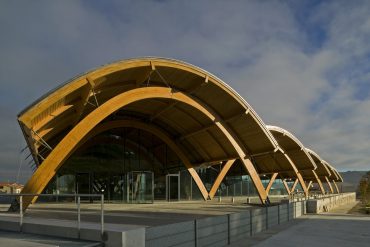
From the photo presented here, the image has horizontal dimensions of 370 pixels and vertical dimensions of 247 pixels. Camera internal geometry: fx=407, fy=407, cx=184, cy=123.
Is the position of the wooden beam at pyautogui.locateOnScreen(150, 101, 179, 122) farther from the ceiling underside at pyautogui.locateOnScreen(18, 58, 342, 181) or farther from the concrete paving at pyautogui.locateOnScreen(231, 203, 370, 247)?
the concrete paving at pyautogui.locateOnScreen(231, 203, 370, 247)

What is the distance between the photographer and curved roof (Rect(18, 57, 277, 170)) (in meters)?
20.6

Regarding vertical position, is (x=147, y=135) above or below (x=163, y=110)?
below

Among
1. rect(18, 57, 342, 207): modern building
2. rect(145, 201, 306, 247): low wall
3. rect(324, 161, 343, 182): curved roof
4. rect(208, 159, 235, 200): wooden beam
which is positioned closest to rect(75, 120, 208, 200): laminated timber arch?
rect(18, 57, 342, 207): modern building

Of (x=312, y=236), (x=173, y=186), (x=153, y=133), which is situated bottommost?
(x=312, y=236)

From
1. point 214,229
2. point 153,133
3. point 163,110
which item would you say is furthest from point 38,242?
point 153,133

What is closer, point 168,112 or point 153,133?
point 168,112

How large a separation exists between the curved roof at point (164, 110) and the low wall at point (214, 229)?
9864mm

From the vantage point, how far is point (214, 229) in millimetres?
13398

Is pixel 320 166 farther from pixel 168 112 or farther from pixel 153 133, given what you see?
pixel 168 112

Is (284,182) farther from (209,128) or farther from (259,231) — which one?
(259,231)

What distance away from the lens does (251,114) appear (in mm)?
29812

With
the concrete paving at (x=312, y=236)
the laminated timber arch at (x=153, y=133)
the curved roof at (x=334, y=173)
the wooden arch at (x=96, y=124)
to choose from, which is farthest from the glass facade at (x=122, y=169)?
the curved roof at (x=334, y=173)

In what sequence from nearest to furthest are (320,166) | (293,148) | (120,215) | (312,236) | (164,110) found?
(312,236) → (120,215) → (164,110) → (293,148) → (320,166)

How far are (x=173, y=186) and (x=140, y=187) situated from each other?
6.51m
